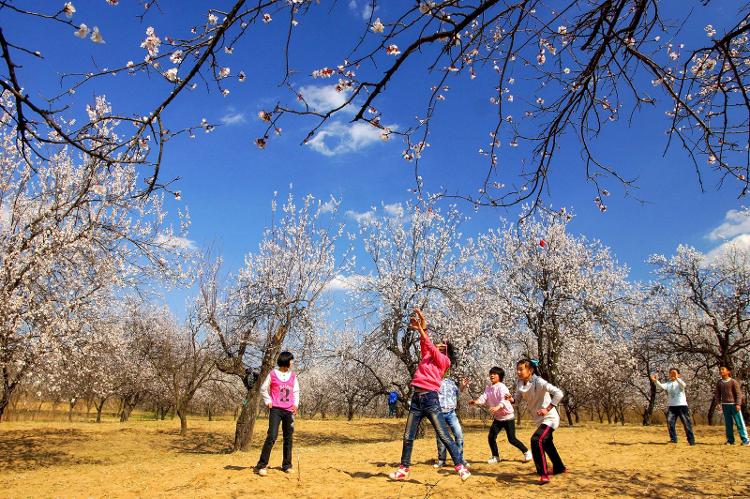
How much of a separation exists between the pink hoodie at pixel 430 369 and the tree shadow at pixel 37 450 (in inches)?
470

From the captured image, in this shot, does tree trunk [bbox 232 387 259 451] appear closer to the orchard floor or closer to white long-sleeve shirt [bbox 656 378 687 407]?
the orchard floor

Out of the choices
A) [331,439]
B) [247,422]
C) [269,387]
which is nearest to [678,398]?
[269,387]

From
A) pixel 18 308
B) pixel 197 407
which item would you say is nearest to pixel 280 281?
pixel 18 308

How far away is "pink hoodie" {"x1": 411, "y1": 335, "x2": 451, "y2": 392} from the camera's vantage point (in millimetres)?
6000

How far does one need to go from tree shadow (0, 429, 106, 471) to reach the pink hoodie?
11.9m

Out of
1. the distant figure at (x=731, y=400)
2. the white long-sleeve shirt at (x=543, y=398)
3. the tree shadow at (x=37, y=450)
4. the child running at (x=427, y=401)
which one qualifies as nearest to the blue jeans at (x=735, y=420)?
the distant figure at (x=731, y=400)

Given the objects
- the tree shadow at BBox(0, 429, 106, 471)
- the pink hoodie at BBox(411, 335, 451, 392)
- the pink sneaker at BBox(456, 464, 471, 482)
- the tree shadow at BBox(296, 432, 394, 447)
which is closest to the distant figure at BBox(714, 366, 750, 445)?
the pink sneaker at BBox(456, 464, 471, 482)

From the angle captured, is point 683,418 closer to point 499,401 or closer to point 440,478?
point 499,401

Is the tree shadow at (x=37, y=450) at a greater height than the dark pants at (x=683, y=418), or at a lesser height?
lesser

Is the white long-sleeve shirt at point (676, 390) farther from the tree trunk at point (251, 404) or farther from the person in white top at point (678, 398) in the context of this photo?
the tree trunk at point (251, 404)

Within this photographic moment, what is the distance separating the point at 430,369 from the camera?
6.06m

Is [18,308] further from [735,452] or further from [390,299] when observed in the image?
[735,452]

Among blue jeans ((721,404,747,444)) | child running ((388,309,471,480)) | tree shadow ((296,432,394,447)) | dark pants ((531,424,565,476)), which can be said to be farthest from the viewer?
tree shadow ((296,432,394,447))

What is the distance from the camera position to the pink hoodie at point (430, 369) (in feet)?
19.7
